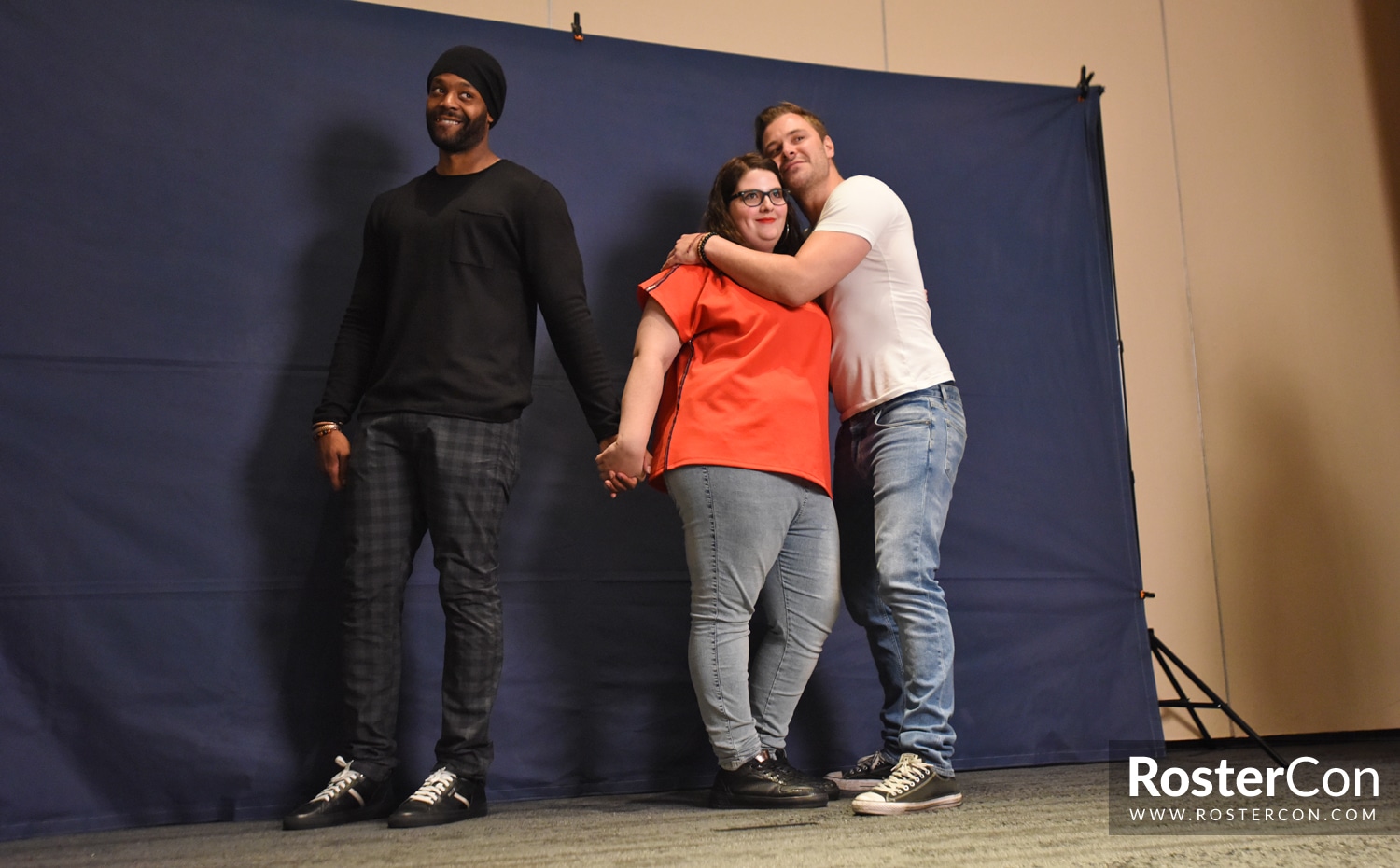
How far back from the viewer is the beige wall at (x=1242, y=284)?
2.73m

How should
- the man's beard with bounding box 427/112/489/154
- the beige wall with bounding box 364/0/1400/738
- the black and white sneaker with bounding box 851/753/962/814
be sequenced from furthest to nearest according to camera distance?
the beige wall with bounding box 364/0/1400/738, the man's beard with bounding box 427/112/489/154, the black and white sneaker with bounding box 851/753/962/814

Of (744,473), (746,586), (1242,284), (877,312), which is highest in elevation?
(1242,284)

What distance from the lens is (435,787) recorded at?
1628mm

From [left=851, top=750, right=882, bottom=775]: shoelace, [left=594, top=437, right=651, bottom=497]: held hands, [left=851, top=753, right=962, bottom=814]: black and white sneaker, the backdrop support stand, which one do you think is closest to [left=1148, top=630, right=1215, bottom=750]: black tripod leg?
the backdrop support stand

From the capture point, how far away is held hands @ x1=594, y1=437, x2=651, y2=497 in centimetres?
167

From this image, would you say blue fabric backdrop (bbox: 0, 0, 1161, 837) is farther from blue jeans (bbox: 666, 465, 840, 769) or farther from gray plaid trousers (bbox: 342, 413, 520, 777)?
blue jeans (bbox: 666, 465, 840, 769)

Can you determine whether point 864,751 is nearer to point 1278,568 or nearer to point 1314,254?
point 1278,568

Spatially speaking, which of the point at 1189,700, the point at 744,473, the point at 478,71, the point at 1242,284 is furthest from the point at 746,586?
the point at 1242,284

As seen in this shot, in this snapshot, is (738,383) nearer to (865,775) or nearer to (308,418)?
(865,775)

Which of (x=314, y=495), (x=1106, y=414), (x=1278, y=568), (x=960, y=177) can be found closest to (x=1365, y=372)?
(x=1278, y=568)

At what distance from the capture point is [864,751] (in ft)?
7.20

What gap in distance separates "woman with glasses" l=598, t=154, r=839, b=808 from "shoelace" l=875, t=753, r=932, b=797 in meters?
0.13

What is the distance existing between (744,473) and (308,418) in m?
1.03

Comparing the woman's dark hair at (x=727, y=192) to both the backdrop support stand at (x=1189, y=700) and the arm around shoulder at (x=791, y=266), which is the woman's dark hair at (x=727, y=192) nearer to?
the arm around shoulder at (x=791, y=266)
